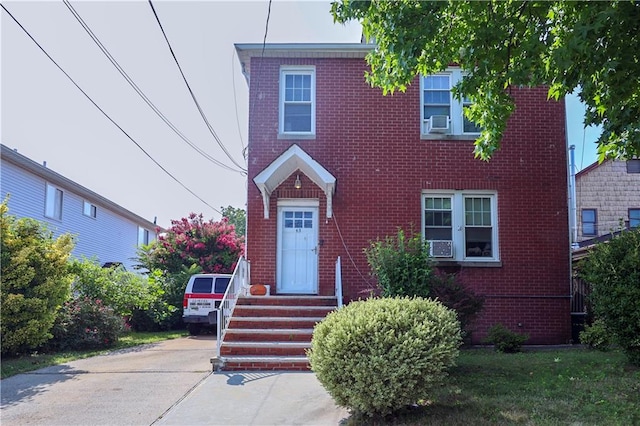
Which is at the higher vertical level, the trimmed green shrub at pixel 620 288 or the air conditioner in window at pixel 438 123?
the air conditioner in window at pixel 438 123

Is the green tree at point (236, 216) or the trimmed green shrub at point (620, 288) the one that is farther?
the green tree at point (236, 216)

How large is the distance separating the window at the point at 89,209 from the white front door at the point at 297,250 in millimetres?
13362

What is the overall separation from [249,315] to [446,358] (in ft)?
18.3

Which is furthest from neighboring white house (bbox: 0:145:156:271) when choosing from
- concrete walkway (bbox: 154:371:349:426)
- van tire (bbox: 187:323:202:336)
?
concrete walkway (bbox: 154:371:349:426)

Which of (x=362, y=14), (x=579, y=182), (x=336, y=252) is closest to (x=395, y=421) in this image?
(x=362, y=14)

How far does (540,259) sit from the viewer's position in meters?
11.9

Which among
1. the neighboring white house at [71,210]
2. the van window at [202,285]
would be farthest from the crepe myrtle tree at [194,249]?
the van window at [202,285]

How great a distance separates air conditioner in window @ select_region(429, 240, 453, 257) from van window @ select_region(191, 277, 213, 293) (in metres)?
7.20

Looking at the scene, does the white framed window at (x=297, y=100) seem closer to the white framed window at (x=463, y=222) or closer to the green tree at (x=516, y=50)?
the white framed window at (x=463, y=222)

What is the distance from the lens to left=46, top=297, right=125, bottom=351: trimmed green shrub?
1139 centimetres

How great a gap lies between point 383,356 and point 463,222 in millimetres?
7294

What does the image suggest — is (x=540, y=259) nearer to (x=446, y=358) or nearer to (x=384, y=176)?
(x=384, y=176)

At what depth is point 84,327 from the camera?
1180cm

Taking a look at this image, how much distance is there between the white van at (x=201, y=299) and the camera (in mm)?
15258
